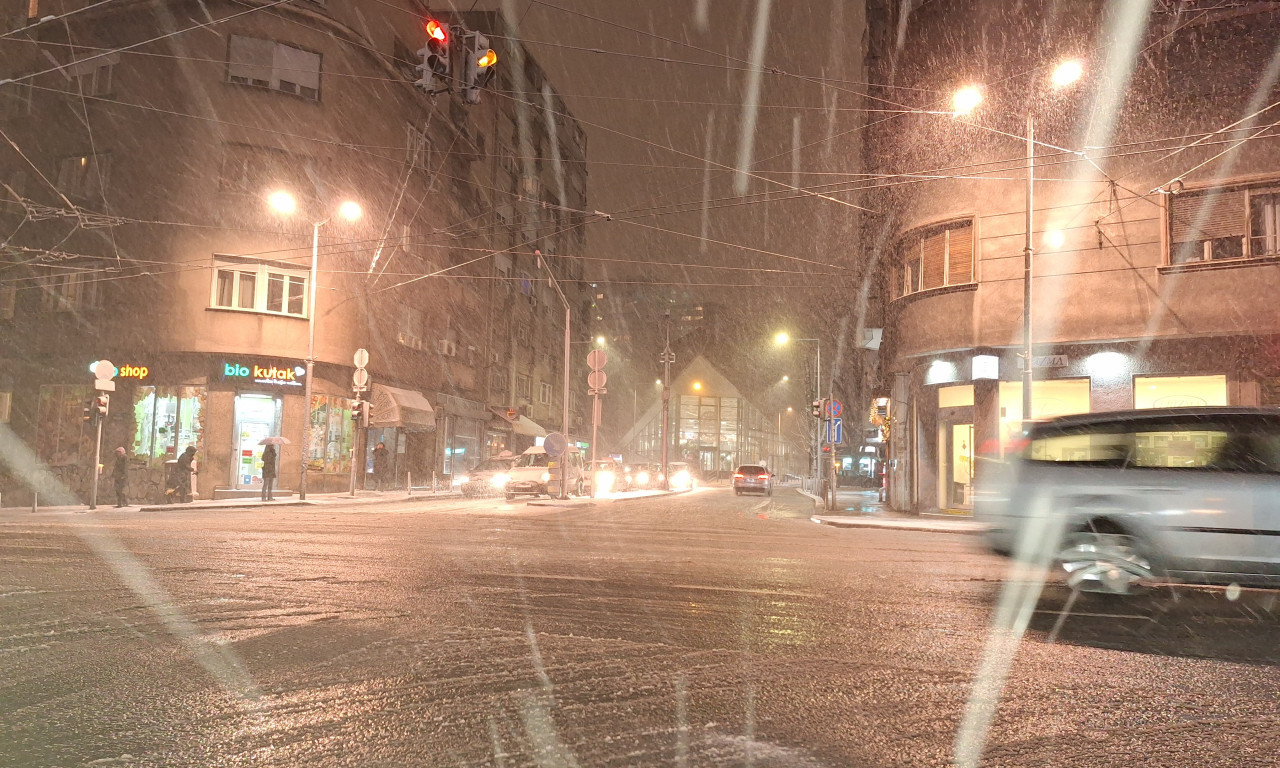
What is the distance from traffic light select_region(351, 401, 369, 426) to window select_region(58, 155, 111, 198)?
37.8 feet

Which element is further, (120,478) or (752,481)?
(752,481)

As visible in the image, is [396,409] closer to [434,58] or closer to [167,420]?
[167,420]

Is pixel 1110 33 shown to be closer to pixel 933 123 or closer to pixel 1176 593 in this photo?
pixel 933 123

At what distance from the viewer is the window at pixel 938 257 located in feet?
73.3

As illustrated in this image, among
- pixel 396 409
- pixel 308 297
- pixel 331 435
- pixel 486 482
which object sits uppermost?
pixel 308 297

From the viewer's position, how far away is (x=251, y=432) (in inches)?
1155

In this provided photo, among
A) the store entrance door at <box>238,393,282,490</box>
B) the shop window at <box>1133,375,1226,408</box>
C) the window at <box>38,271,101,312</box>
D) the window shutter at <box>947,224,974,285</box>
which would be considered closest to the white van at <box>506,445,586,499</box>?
the store entrance door at <box>238,393,282,490</box>

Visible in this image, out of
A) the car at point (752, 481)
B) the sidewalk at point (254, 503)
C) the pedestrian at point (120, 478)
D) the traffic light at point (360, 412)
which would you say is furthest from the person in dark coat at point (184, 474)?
the car at point (752, 481)

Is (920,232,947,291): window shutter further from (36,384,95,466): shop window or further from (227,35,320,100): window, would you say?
(36,384,95,466): shop window

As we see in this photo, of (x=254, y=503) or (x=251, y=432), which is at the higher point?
(x=251, y=432)

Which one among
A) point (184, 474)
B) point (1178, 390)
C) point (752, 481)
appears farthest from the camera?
point (752, 481)

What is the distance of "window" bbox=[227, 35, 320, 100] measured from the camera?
28.4 metres

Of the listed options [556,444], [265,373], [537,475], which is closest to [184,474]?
[265,373]

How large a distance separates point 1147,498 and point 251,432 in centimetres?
2822
